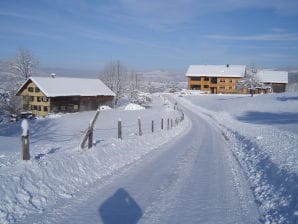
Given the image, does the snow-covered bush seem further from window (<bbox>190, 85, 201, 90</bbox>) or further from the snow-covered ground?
the snow-covered ground

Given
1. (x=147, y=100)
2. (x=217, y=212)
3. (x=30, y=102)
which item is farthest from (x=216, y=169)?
(x=147, y=100)

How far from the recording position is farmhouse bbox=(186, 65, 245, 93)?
418 feet

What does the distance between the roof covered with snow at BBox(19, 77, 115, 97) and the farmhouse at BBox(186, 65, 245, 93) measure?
175 ft

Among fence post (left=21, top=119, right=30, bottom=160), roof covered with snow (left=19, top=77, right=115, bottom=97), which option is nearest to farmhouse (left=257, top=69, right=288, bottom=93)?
roof covered with snow (left=19, top=77, right=115, bottom=97)

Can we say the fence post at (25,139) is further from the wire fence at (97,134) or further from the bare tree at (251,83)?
Result: the bare tree at (251,83)

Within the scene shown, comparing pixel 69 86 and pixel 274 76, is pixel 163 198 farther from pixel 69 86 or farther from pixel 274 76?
pixel 274 76

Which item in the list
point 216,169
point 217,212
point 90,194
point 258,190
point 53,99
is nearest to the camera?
point 217,212

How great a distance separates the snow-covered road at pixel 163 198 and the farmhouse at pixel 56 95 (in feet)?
196

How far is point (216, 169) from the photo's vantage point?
13.1 metres

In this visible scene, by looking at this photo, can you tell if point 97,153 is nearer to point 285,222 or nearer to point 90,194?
point 90,194

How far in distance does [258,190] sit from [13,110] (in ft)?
201

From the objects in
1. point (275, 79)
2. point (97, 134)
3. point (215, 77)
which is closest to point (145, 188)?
point (97, 134)

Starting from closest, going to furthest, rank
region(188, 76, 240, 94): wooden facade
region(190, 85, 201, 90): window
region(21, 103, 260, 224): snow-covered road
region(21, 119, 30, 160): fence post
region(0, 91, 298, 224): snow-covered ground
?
region(21, 103, 260, 224): snow-covered road < region(0, 91, 298, 224): snow-covered ground < region(21, 119, 30, 160): fence post < region(188, 76, 240, 94): wooden facade < region(190, 85, 201, 90): window

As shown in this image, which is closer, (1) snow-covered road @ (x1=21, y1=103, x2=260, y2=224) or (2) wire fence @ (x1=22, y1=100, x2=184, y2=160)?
(1) snow-covered road @ (x1=21, y1=103, x2=260, y2=224)
